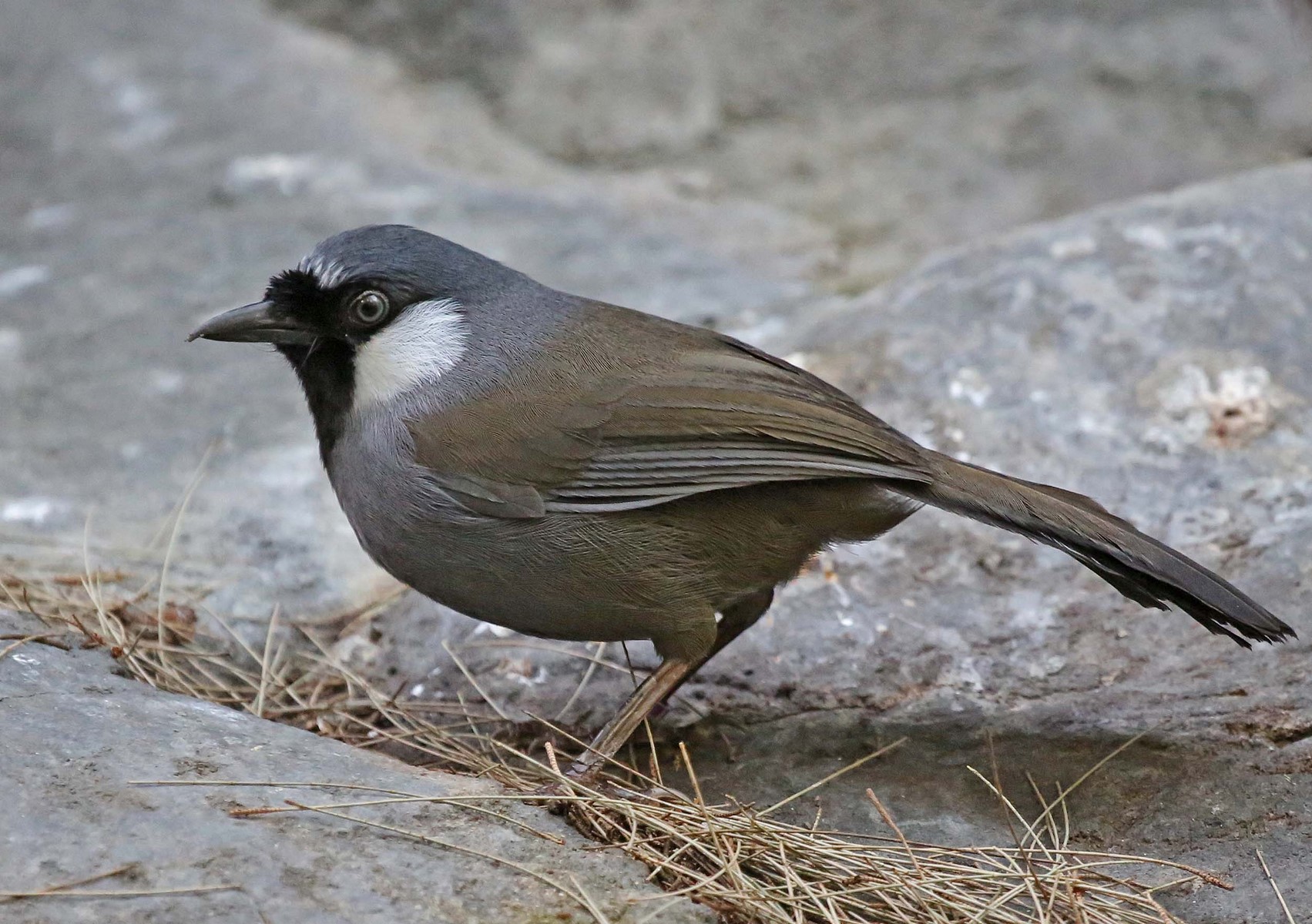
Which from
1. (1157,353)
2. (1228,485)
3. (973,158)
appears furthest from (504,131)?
(1228,485)

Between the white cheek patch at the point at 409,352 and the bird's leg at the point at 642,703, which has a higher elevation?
the white cheek patch at the point at 409,352

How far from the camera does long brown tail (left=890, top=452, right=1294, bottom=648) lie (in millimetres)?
3195

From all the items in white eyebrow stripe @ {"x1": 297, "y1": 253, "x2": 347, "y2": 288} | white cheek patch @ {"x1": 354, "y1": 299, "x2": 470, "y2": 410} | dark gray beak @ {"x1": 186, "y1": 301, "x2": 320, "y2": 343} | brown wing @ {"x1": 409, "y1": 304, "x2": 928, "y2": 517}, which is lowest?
brown wing @ {"x1": 409, "y1": 304, "x2": 928, "y2": 517}

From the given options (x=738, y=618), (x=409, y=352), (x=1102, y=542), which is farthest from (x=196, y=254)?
(x=1102, y=542)

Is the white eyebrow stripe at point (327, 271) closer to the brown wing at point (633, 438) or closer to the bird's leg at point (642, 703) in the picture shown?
the brown wing at point (633, 438)

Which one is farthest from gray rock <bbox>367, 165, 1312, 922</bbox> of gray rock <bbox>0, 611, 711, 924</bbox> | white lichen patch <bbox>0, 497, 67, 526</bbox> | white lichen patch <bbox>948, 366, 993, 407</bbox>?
white lichen patch <bbox>0, 497, 67, 526</bbox>

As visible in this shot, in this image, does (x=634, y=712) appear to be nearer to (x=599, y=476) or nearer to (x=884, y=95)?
(x=599, y=476)

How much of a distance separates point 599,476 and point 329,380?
82 centimetres

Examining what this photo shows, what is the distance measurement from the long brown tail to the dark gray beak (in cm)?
160

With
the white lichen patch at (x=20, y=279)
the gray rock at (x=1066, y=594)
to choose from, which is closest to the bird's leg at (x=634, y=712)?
the gray rock at (x=1066, y=594)

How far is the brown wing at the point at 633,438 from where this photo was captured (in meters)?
3.43

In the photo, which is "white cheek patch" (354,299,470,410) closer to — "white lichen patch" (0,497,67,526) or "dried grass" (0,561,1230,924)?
"dried grass" (0,561,1230,924)

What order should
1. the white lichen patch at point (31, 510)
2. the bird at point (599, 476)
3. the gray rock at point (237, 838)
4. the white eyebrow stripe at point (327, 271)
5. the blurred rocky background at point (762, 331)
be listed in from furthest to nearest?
the white lichen patch at point (31, 510) → the white eyebrow stripe at point (327, 271) → the bird at point (599, 476) → the blurred rocky background at point (762, 331) → the gray rock at point (237, 838)

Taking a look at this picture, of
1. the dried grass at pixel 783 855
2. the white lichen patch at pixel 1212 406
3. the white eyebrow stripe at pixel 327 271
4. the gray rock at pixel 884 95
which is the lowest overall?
the dried grass at pixel 783 855
